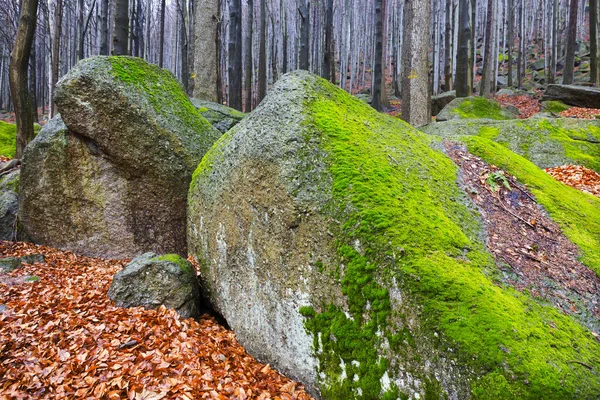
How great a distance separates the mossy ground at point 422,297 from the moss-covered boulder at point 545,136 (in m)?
3.88

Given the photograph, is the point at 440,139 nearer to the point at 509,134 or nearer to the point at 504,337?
the point at 504,337

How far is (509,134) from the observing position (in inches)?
276

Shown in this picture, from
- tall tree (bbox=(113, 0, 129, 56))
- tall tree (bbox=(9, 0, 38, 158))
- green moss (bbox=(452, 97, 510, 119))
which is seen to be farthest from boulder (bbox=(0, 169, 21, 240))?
green moss (bbox=(452, 97, 510, 119))

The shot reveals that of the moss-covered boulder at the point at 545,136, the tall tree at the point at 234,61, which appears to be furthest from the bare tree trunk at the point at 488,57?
the tall tree at the point at 234,61

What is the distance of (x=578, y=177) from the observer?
5.47 metres

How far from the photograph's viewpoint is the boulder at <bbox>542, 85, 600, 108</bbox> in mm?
12909

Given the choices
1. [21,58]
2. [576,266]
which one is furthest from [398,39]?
[576,266]

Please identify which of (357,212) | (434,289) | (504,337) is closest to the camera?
(504,337)

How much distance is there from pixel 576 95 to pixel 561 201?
13.4 m

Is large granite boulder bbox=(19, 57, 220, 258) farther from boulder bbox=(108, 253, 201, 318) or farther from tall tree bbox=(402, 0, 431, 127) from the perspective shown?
tall tree bbox=(402, 0, 431, 127)

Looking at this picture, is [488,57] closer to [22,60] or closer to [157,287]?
[22,60]

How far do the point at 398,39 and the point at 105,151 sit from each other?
99.9ft

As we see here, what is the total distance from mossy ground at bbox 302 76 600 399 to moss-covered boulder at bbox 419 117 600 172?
3878 millimetres

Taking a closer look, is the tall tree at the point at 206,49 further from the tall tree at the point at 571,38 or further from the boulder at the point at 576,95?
the tall tree at the point at 571,38
